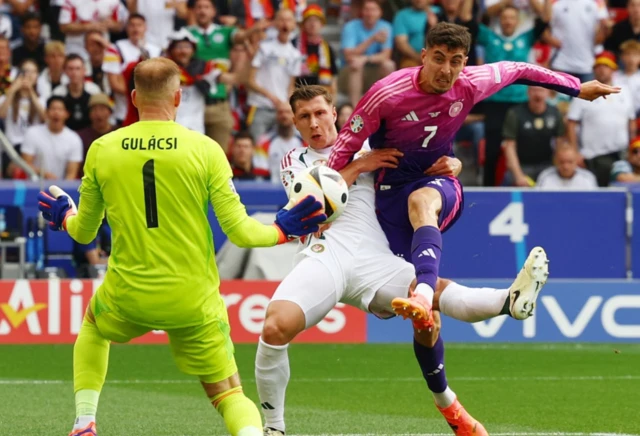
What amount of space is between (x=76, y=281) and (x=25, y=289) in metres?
0.48

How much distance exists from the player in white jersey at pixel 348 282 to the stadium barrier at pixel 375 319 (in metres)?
5.12

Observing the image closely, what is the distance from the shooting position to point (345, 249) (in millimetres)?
7340

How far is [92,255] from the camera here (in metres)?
13.2

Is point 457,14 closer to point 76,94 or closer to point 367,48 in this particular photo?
point 367,48

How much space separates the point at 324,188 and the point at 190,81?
351 inches

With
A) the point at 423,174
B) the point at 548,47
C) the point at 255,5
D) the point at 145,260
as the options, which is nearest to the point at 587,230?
the point at 548,47

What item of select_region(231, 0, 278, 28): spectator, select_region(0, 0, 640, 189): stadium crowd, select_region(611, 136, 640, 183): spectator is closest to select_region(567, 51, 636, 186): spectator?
select_region(0, 0, 640, 189): stadium crowd

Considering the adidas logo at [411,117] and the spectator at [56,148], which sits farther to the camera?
the spectator at [56,148]

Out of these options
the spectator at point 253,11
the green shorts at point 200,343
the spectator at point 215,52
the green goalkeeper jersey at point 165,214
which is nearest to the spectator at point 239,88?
the spectator at point 215,52

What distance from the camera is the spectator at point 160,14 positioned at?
15.6 metres

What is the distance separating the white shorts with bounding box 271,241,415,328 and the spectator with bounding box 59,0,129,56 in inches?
346

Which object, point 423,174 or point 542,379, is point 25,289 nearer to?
point 542,379

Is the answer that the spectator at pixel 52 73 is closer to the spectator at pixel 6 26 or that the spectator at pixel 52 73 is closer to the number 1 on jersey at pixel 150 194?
the spectator at pixel 6 26

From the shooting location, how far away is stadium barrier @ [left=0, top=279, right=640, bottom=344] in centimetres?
1258
